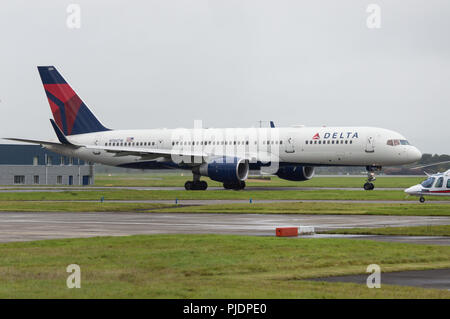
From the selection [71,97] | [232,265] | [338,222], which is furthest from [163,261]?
[71,97]

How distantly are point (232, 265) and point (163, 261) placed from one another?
1.71m

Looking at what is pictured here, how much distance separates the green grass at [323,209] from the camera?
3691 centimetres

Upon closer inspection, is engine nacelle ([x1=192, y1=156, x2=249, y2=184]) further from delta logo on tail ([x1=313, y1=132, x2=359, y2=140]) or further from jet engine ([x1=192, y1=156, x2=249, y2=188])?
delta logo on tail ([x1=313, y1=132, x2=359, y2=140])

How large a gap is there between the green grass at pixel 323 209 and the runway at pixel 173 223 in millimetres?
2003

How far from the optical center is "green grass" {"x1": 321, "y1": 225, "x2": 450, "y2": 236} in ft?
85.4

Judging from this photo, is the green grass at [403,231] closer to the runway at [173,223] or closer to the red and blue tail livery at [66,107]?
the runway at [173,223]

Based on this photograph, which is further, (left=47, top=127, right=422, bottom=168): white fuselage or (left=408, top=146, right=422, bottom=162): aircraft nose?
(left=408, top=146, right=422, bottom=162): aircraft nose

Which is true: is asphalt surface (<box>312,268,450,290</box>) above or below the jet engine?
below

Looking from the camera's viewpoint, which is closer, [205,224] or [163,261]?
[163,261]

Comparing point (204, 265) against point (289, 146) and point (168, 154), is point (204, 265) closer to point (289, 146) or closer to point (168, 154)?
point (289, 146)

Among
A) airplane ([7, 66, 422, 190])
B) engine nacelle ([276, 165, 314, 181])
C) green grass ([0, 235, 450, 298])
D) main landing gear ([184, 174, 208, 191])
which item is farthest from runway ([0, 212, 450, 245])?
engine nacelle ([276, 165, 314, 181])

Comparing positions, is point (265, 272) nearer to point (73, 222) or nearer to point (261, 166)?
point (73, 222)

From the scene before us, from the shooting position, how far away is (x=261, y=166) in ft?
206

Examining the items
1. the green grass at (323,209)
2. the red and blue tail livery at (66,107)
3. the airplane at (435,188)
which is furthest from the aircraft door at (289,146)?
the red and blue tail livery at (66,107)
